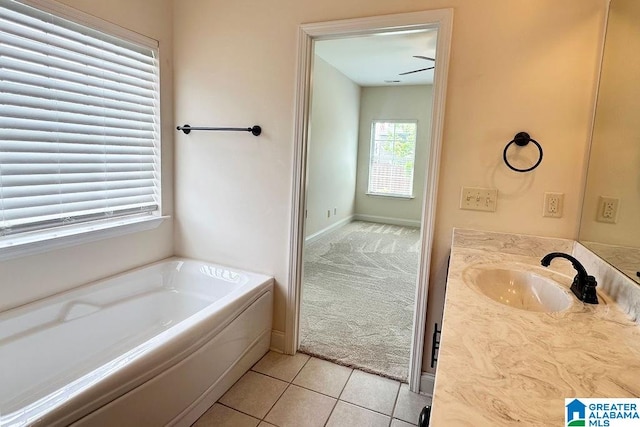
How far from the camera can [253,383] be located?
7.00 feet

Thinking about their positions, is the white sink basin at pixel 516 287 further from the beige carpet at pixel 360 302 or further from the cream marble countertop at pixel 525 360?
the beige carpet at pixel 360 302

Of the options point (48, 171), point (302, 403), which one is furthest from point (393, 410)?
point (48, 171)

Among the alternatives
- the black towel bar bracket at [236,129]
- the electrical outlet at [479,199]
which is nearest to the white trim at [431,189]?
the electrical outlet at [479,199]

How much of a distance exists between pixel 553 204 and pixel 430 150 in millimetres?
649

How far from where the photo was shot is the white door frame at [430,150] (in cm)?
185

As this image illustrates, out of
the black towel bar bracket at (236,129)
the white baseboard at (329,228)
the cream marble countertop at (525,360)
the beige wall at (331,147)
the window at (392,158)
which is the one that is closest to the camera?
the cream marble countertop at (525,360)

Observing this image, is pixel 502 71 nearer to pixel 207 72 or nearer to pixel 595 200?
pixel 595 200

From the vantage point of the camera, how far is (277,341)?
2475mm

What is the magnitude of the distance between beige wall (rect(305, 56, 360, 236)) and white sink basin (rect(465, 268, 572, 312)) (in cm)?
315

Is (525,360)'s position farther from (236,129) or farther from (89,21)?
(89,21)

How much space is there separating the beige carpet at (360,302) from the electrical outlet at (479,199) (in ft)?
3.79

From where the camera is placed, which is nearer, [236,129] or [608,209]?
[608,209]

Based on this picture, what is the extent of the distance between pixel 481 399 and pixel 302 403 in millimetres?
1499

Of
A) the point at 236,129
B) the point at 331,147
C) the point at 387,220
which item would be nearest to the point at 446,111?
the point at 236,129
